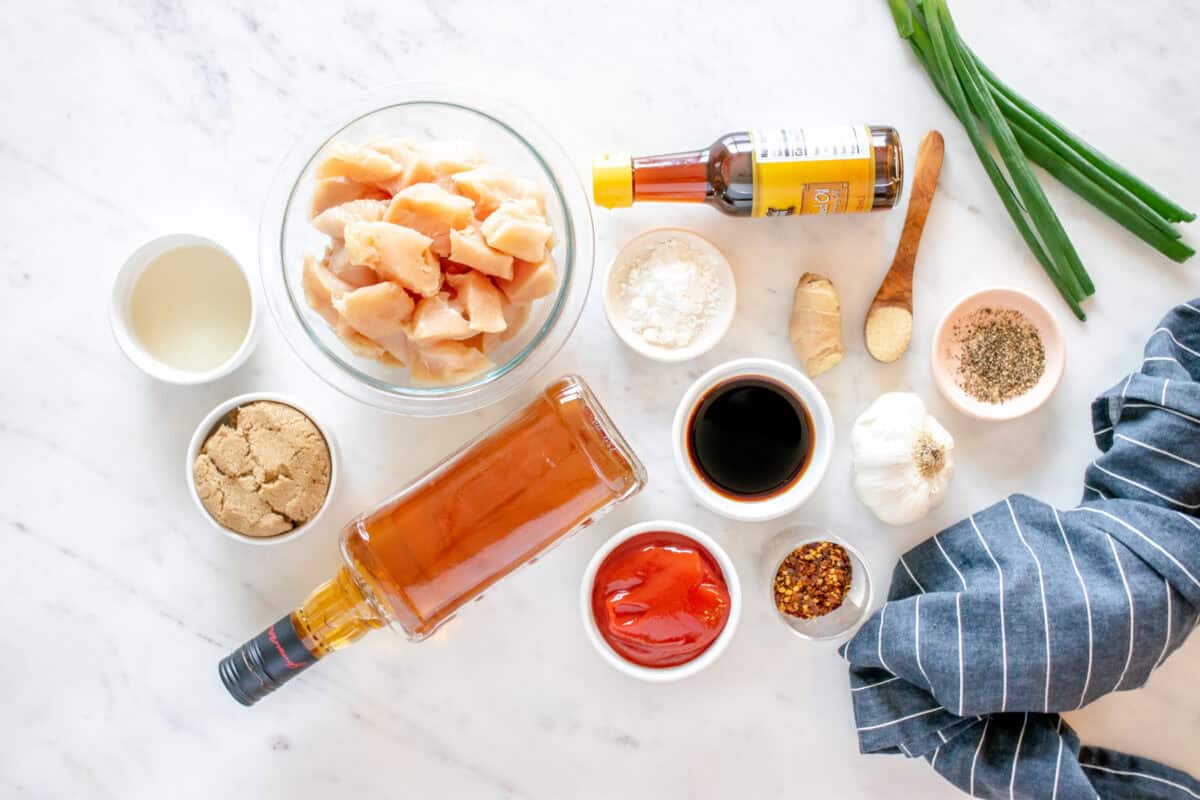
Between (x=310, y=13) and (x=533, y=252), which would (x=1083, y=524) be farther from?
(x=310, y=13)

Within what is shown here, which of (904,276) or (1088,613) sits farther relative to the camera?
(904,276)

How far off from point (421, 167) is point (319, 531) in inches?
24.1

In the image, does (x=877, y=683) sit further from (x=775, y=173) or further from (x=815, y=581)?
(x=775, y=173)

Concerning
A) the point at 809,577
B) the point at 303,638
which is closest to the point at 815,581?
the point at 809,577

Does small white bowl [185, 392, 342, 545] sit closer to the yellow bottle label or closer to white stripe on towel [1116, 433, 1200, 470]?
the yellow bottle label

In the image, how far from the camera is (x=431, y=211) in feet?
3.69

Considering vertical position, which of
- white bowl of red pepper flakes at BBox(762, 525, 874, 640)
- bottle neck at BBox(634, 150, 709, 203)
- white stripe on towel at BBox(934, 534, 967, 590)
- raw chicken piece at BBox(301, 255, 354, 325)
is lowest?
white stripe on towel at BBox(934, 534, 967, 590)

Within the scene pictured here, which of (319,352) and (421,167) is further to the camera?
(319,352)

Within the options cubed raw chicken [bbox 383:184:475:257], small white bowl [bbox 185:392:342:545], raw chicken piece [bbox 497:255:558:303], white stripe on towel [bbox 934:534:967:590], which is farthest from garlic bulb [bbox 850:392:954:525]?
small white bowl [bbox 185:392:342:545]

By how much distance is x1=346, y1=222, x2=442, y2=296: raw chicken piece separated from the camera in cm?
111

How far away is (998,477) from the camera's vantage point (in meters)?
1.47

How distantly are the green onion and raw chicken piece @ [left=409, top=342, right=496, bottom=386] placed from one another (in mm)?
809

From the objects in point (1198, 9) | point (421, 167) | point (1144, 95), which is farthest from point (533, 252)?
point (1198, 9)

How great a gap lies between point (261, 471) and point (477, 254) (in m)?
0.47
